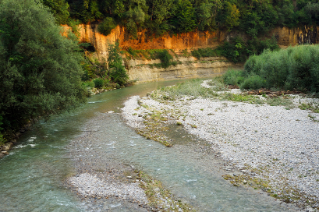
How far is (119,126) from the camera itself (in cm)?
→ 1520

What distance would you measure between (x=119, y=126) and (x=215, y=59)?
172 ft

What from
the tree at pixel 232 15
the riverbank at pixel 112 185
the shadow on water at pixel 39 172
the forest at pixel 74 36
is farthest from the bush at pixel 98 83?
the tree at pixel 232 15

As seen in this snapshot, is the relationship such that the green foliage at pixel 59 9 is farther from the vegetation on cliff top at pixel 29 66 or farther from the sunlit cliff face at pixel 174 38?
the vegetation on cliff top at pixel 29 66

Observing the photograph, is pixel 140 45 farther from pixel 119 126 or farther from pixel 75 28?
pixel 119 126

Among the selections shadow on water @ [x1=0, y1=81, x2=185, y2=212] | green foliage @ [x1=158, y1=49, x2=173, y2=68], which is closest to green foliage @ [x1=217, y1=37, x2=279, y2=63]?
green foliage @ [x1=158, y1=49, x2=173, y2=68]

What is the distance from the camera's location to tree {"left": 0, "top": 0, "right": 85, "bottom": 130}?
11320mm

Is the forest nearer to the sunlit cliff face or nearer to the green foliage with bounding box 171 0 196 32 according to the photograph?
the green foliage with bounding box 171 0 196 32

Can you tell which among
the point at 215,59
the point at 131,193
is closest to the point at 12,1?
the point at 131,193

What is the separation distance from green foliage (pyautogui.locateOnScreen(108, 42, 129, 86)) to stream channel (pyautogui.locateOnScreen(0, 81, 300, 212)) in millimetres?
23496

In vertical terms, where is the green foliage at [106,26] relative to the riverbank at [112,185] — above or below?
above

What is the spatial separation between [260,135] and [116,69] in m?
30.7

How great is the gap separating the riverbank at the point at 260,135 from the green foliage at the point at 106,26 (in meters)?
25.6

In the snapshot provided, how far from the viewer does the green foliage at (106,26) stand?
41312mm

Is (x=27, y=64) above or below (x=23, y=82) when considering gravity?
above
